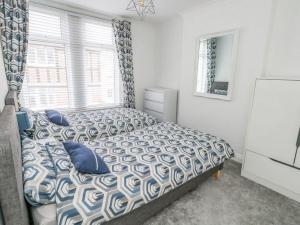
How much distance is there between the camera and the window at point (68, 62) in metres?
2.89

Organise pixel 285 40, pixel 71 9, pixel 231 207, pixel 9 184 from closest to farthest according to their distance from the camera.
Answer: pixel 9 184 < pixel 231 207 < pixel 285 40 < pixel 71 9

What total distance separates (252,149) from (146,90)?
8.24ft

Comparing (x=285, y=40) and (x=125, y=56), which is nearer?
(x=285, y=40)

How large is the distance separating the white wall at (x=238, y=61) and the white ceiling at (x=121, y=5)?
256 mm

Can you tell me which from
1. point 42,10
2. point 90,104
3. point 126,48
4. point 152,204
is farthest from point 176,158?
point 42,10

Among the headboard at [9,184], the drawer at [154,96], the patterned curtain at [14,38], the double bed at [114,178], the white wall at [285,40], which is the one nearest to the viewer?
the headboard at [9,184]

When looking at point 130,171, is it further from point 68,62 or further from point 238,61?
point 68,62

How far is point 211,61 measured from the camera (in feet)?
9.89

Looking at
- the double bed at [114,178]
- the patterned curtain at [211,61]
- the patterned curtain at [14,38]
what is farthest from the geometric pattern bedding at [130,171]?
the patterned curtain at [14,38]

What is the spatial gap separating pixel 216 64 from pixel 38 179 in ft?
9.36

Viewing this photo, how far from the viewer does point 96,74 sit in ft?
11.7

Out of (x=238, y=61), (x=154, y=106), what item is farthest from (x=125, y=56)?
(x=238, y=61)

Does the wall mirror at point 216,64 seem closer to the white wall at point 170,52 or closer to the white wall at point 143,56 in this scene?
the white wall at point 170,52

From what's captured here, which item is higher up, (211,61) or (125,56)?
(125,56)
